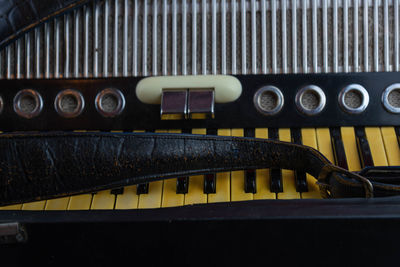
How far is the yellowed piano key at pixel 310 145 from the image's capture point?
0.64 metres

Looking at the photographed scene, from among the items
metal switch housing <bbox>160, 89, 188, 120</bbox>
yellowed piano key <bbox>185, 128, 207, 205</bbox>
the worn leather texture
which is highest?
the worn leather texture

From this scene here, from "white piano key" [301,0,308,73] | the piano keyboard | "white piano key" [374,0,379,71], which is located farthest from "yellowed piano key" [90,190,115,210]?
"white piano key" [374,0,379,71]

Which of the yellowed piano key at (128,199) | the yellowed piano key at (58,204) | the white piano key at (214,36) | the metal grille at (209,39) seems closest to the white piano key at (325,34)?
the metal grille at (209,39)

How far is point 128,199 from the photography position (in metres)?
0.66

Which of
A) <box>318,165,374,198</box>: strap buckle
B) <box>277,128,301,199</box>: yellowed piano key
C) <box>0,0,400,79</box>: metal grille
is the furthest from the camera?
<box>0,0,400,79</box>: metal grille

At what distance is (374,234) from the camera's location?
38cm

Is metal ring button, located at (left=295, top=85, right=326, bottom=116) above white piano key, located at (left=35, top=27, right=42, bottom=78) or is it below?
below

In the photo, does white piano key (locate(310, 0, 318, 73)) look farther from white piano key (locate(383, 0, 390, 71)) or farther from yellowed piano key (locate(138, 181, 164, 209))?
yellowed piano key (locate(138, 181, 164, 209))

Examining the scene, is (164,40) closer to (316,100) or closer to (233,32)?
(233,32)

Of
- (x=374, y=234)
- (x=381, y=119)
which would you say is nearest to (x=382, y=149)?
(x=381, y=119)

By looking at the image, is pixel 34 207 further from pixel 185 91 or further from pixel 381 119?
pixel 381 119

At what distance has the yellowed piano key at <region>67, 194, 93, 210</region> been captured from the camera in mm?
662

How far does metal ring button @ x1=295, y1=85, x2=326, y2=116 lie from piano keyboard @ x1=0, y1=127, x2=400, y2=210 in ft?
0.14

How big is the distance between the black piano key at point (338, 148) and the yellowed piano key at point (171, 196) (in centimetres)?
28
